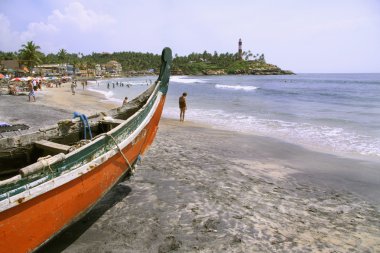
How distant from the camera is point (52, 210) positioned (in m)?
3.85

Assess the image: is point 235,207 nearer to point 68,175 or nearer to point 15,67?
point 68,175

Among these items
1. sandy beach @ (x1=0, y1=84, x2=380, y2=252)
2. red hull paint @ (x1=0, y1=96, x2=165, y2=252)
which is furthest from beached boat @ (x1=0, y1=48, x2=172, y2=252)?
sandy beach @ (x1=0, y1=84, x2=380, y2=252)

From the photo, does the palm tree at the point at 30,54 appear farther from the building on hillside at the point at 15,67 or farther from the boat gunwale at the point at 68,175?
the boat gunwale at the point at 68,175

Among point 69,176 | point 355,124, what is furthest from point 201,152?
point 355,124

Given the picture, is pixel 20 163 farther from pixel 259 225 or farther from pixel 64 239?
pixel 259 225

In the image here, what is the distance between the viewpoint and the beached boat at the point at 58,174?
11.0 feet

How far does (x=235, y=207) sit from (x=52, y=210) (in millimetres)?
3647

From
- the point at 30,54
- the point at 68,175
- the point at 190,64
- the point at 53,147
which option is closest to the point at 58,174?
the point at 68,175

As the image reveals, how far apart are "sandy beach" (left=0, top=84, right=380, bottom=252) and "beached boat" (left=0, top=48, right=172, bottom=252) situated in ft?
2.78

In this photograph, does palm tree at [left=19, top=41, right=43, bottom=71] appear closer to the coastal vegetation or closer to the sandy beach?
the sandy beach

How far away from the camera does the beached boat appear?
11.0ft

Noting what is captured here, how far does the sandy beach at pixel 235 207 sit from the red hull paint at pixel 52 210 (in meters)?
0.84

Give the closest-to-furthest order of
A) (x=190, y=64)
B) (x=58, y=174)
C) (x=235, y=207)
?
(x=58, y=174) < (x=235, y=207) < (x=190, y=64)

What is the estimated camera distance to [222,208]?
6.02 meters
